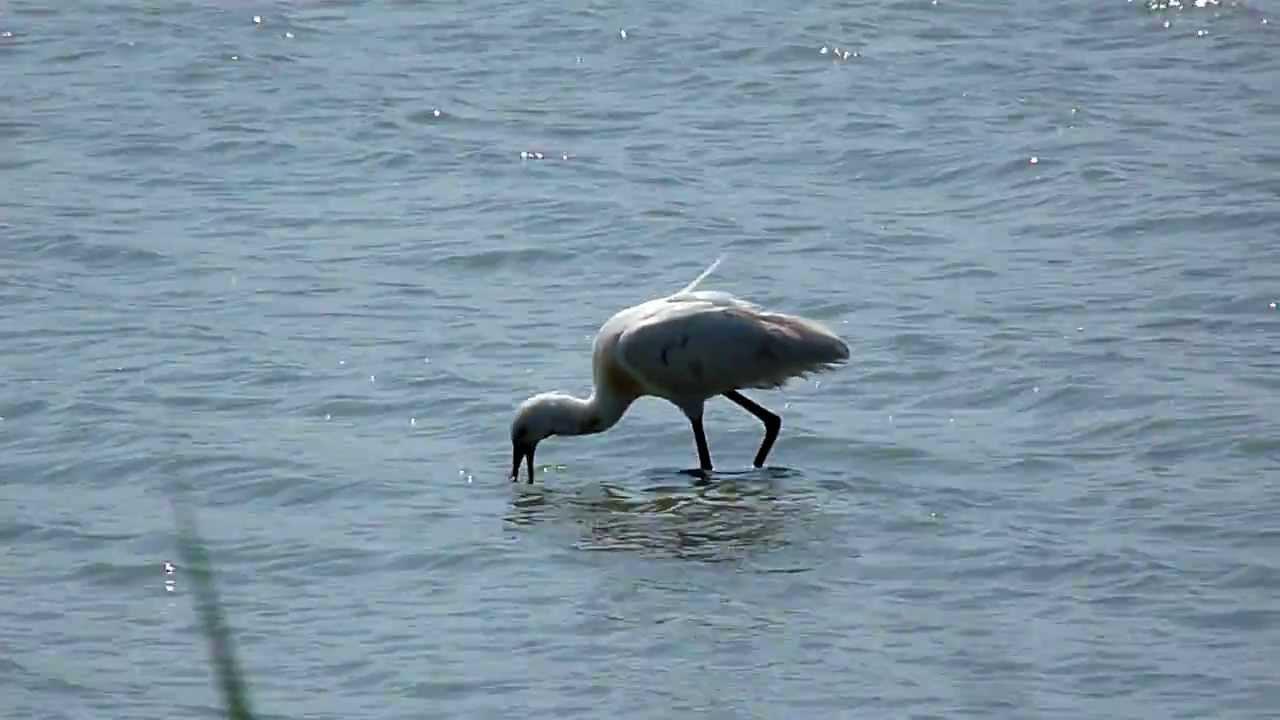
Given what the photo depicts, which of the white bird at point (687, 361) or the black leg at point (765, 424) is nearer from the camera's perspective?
the white bird at point (687, 361)

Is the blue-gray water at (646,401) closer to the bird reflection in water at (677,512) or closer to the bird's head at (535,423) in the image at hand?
the bird reflection in water at (677,512)

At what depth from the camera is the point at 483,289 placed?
545 inches

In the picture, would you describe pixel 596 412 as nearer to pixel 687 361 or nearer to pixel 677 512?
pixel 687 361

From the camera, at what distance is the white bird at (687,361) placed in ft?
36.1

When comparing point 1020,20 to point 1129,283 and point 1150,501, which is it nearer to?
point 1129,283

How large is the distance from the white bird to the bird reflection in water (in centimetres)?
23

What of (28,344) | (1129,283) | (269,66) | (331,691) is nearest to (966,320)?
(1129,283)

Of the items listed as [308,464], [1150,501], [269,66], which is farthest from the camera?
[269,66]

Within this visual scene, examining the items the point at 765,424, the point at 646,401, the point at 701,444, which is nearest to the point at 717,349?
the point at 701,444

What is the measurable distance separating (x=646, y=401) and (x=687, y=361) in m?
1.57

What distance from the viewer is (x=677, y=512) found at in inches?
413

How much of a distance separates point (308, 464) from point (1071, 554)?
315cm

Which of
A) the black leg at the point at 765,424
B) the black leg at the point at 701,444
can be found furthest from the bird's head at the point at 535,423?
the black leg at the point at 765,424

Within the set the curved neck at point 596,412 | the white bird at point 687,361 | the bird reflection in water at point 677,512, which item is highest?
the white bird at point 687,361
